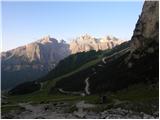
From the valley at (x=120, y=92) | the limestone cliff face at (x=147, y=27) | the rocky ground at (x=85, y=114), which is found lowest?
the rocky ground at (x=85, y=114)

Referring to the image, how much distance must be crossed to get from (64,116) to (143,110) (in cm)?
1629

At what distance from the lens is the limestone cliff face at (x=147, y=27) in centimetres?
13725

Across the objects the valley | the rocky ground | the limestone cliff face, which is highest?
the limestone cliff face

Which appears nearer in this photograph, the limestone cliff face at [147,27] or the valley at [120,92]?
the valley at [120,92]

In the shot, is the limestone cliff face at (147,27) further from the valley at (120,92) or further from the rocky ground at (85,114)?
the rocky ground at (85,114)

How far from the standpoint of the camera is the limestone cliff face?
137250 mm

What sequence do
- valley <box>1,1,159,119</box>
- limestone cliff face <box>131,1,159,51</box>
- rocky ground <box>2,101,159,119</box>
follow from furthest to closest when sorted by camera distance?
limestone cliff face <box>131,1,159,51</box>
valley <box>1,1,159,119</box>
rocky ground <box>2,101,159,119</box>

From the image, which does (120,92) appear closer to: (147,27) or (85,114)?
(147,27)

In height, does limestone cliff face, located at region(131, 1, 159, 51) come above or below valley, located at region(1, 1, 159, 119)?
above

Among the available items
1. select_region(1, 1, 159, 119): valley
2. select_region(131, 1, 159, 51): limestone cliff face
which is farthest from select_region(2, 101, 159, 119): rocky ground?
select_region(131, 1, 159, 51): limestone cliff face

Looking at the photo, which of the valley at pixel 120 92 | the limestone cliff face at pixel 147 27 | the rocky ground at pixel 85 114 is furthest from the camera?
the limestone cliff face at pixel 147 27

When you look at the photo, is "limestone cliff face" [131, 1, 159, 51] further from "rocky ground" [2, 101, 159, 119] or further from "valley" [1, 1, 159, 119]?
"rocky ground" [2, 101, 159, 119]

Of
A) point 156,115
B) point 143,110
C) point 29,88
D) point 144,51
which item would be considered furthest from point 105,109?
point 29,88

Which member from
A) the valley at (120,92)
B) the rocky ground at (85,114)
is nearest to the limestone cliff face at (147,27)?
the valley at (120,92)
